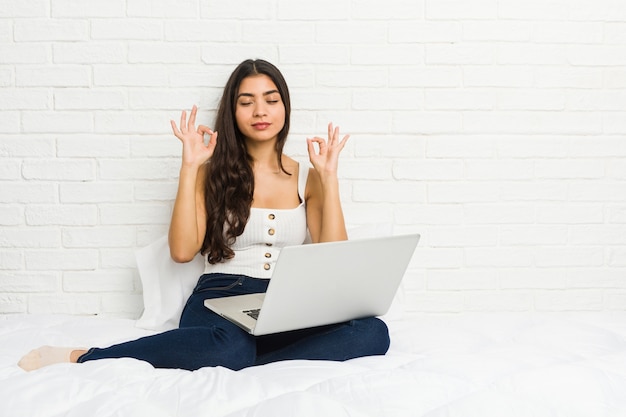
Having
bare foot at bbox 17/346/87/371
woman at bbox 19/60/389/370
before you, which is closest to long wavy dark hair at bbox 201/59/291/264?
woman at bbox 19/60/389/370

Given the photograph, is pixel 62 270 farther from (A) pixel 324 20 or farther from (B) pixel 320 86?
(A) pixel 324 20

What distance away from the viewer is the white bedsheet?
1.20 m

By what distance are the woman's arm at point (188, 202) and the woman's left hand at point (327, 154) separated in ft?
1.05

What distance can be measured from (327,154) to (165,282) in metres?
0.67

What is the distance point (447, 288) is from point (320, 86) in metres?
0.86

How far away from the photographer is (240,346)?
1.61 metres

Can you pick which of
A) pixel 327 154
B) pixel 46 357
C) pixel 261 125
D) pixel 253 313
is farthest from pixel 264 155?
pixel 46 357

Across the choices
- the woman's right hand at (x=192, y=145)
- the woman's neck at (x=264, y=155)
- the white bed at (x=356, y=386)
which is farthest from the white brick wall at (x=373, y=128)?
the white bed at (x=356, y=386)

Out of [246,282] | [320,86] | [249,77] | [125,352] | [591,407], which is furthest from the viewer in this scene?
[320,86]

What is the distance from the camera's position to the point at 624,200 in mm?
2332

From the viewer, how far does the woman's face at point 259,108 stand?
6.84 feet

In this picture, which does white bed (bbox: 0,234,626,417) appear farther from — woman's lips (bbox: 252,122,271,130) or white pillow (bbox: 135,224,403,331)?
woman's lips (bbox: 252,122,271,130)

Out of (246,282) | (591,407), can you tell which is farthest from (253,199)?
(591,407)

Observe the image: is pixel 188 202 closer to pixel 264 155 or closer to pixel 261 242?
pixel 261 242
